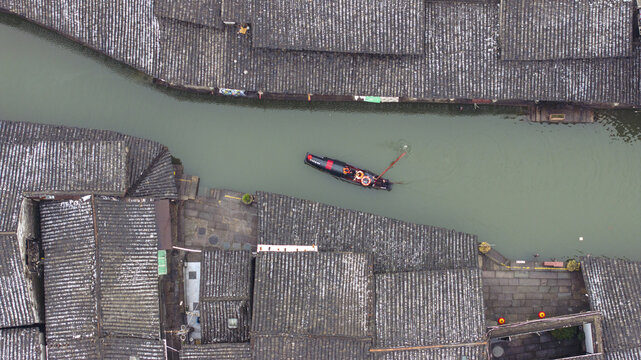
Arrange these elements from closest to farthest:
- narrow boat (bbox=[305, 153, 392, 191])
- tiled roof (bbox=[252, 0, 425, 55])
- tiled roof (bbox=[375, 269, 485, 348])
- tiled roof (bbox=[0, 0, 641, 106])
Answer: tiled roof (bbox=[375, 269, 485, 348]), tiled roof (bbox=[252, 0, 425, 55]), tiled roof (bbox=[0, 0, 641, 106]), narrow boat (bbox=[305, 153, 392, 191])

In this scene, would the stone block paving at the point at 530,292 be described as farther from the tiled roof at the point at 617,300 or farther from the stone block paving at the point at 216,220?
the stone block paving at the point at 216,220

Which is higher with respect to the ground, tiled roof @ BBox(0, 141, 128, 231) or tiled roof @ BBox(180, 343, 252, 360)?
tiled roof @ BBox(0, 141, 128, 231)

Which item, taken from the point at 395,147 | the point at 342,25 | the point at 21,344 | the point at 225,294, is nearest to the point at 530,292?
the point at 395,147

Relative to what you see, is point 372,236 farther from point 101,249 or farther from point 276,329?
point 101,249

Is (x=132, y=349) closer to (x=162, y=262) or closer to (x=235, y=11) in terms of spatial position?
(x=162, y=262)

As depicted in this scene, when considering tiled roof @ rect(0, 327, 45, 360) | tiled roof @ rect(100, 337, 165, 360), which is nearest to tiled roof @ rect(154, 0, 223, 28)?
tiled roof @ rect(100, 337, 165, 360)

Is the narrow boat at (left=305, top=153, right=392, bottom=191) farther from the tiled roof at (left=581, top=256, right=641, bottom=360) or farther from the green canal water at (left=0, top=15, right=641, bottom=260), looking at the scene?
the tiled roof at (left=581, top=256, right=641, bottom=360)

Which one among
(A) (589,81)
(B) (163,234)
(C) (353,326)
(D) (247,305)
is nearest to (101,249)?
(B) (163,234)
